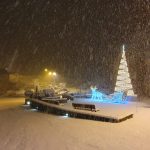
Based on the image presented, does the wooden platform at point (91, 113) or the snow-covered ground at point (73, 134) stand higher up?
the wooden platform at point (91, 113)

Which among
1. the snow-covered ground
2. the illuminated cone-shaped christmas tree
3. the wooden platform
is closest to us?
the snow-covered ground

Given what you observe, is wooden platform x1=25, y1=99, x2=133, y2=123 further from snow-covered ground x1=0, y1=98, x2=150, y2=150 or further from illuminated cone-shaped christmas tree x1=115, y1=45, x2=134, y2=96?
illuminated cone-shaped christmas tree x1=115, y1=45, x2=134, y2=96

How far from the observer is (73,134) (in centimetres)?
1534

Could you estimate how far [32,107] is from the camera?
29000 mm

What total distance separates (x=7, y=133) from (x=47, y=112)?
30.8ft

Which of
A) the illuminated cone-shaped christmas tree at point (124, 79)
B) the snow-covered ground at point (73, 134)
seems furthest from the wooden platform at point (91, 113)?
the illuminated cone-shaped christmas tree at point (124, 79)

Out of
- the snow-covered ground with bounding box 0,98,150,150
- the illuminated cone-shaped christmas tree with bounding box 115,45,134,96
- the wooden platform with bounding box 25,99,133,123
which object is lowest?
the snow-covered ground with bounding box 0,98,150,150

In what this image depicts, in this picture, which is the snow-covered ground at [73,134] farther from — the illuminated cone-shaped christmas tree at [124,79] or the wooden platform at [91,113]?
the illuminated cone-shaped christmas tree at [124,79]

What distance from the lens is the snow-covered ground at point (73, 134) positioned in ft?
41.7

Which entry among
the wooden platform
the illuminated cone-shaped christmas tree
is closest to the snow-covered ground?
the wooden platform

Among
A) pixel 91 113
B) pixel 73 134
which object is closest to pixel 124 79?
pixel 91 113

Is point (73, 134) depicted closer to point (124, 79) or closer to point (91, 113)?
point (91, 113)

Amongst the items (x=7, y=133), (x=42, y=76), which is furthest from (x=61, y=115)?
(x=42, y=76)

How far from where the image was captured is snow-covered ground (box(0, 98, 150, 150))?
41.7 ft
